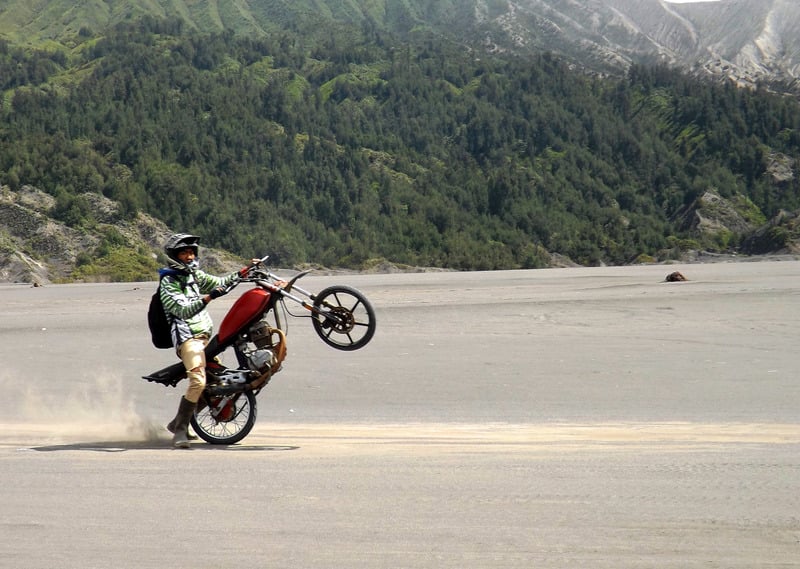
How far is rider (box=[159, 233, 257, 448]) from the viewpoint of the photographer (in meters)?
8.96

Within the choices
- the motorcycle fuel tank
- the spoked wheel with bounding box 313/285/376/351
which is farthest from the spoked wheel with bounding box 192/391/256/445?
the spoked wheel with bounding box 313/285/376/351

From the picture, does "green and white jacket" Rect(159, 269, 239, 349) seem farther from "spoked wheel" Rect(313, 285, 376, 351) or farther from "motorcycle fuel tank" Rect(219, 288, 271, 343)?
"spoked wheel" Rect(313, 285, 376, 351)

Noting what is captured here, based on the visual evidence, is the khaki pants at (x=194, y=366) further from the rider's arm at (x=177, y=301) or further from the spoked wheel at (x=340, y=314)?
the spoked wheel at (x=340, y=314)

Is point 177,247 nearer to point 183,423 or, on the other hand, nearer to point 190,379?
point 190,379

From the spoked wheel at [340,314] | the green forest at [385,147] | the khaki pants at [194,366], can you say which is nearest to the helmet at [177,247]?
the khaki pants at [194,366]

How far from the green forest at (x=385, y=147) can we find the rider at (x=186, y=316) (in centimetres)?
7446

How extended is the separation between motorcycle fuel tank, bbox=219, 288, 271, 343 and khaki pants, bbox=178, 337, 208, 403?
0.87 feet

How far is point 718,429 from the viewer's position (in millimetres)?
9539

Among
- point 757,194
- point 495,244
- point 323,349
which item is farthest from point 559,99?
point 323,349

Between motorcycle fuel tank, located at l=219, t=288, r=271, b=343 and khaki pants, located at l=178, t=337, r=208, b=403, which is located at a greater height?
motorcycle fuel tank, located at l=219, t=288, r=271, b=343

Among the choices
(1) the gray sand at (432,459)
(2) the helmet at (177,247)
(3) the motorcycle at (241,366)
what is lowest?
(1) the gray sand at (432,459)

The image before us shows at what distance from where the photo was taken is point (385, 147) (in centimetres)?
12475

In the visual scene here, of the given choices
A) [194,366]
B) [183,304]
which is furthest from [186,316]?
[194,366]

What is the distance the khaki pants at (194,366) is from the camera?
896cm
